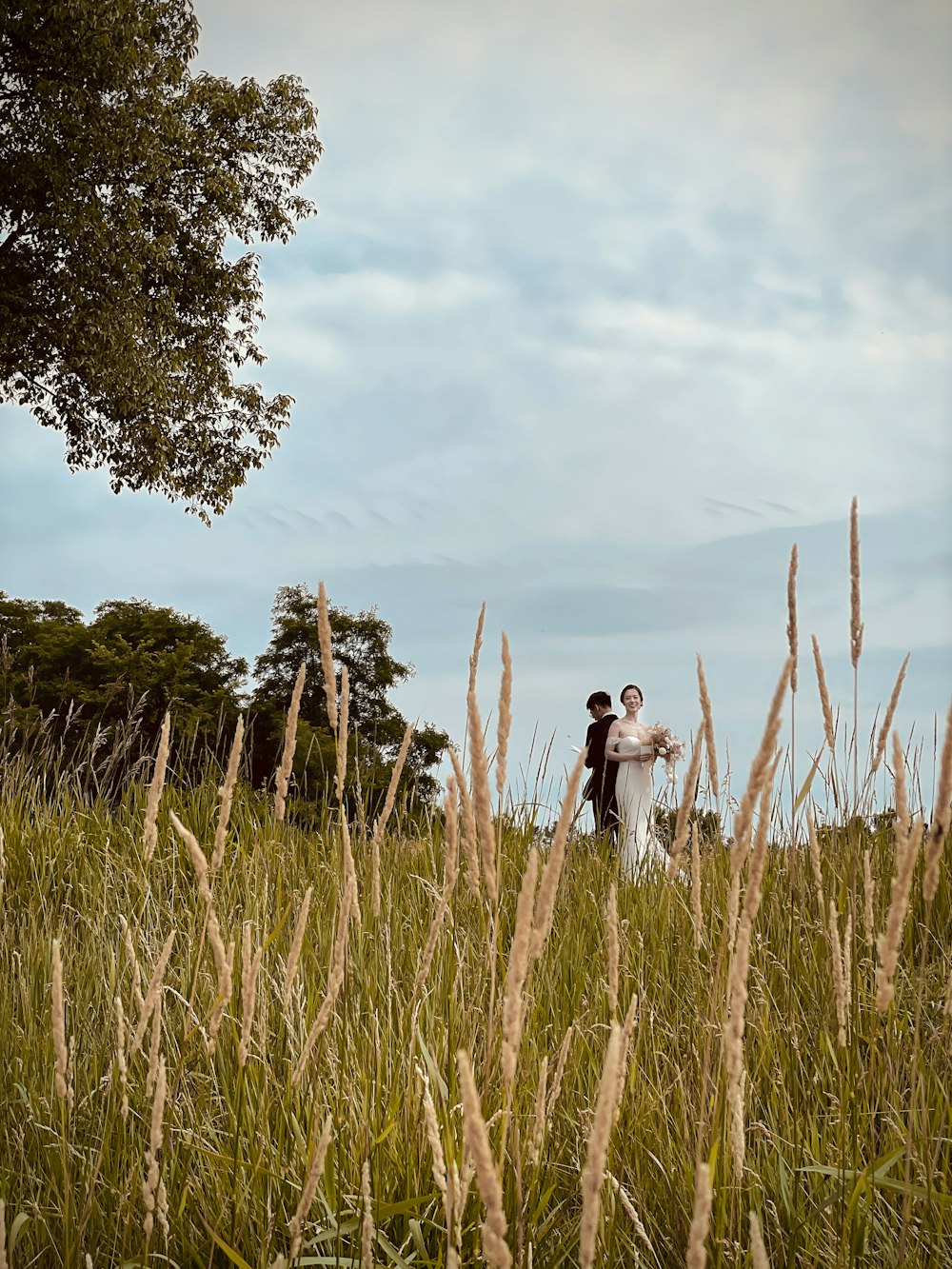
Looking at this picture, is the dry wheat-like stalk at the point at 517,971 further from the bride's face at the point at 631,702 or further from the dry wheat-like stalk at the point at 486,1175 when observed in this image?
the bride's face at the point at 631,702

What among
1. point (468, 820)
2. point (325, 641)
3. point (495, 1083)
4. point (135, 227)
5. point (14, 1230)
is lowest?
point (14, 1230)

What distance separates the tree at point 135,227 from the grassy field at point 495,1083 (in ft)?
42.2

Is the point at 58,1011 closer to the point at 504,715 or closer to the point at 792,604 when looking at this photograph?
the point at 504,715

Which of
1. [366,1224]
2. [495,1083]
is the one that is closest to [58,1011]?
[366,1224]

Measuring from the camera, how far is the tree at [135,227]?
547 inches

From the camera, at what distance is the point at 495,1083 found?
168 cm

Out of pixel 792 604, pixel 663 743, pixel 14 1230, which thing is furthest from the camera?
pixel 663 743

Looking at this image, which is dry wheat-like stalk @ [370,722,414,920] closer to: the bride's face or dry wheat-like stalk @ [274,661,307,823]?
dry wheat-like stalk @ [274,661,307,823]

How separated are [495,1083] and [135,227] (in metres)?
15.0

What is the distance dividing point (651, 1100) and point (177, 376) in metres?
16.2

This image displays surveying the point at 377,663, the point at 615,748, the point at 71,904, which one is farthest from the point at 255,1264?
the point at 377,663

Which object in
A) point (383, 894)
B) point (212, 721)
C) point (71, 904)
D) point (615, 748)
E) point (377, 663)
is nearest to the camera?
point (383, 894)

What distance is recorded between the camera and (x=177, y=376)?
16.6m

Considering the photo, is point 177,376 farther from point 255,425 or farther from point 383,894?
point 383,894
